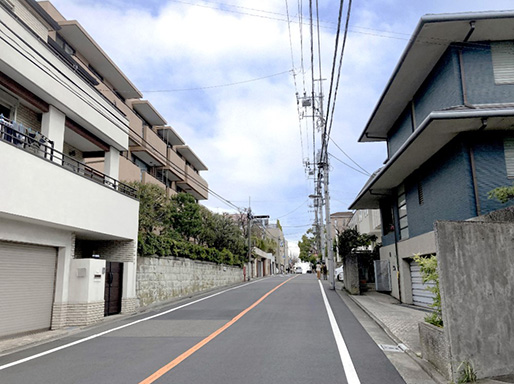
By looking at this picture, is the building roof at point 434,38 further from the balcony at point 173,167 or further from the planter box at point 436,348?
the balcony at point 173,167

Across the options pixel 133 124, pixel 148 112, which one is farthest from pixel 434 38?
pixel 148 112

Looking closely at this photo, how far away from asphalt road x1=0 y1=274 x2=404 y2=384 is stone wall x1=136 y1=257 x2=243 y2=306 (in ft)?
14.1

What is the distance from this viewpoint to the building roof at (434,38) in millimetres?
11039

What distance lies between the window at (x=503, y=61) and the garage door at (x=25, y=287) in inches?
556

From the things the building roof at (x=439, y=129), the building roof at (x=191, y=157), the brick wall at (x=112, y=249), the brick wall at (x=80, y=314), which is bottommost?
the brick wall at (x=80, y=314)

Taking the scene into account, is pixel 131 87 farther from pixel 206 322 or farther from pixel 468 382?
pixel 468 382

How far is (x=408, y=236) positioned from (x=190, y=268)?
11.7 meters

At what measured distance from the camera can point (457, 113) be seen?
1012 centimetres

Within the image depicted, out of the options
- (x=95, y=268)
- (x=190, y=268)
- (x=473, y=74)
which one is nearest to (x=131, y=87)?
(x=190, y=268)

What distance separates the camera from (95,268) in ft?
40.5

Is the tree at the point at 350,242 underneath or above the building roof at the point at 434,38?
underneath

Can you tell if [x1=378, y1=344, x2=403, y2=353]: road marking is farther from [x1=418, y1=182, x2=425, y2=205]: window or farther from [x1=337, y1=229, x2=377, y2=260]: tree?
[x1=337, y1=229, x2=377, y2=260]: tree

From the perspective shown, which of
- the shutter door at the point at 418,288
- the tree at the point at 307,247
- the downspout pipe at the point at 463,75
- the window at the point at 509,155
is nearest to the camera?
the window at the point at 509,155

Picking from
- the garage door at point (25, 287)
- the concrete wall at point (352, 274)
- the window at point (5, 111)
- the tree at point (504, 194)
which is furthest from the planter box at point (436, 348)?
the concrete wall at point (352, 274)
